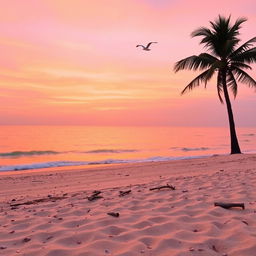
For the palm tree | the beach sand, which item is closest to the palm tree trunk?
the palm tree

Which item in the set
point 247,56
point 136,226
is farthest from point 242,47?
point 136,226

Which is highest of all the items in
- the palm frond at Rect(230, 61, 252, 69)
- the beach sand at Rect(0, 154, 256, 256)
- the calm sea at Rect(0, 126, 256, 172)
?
the palm frond at Rect(230, 61, 252, 69)

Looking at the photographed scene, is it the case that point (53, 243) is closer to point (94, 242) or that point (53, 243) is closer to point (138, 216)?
point (94, 242)

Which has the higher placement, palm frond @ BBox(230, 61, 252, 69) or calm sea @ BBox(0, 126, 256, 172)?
palm frond @ BBox(230, 61, 252, 69)

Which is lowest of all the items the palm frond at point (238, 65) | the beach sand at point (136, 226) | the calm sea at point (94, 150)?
the beach sand at point (136, 226)

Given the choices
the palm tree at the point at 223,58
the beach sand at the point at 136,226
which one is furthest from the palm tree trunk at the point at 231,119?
the beach sand at the point at 136,226

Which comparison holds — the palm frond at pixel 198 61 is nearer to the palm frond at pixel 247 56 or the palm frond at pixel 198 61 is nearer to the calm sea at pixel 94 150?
the palm frond at pixel 247 56

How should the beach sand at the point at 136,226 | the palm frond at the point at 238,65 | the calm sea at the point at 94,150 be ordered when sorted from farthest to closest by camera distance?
the calm sea at the point at 94,150 < the palm frond at the point at 238,65 < the beach sand at the point at 136,226

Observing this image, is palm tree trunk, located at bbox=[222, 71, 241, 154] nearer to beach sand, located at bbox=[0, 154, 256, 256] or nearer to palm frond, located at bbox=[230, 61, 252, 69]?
palm frond, located at bbox=[230, 61, 252, 69]

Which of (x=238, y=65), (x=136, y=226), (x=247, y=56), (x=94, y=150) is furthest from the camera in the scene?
(x=94, y=150)

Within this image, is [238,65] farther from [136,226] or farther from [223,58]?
[136,226]

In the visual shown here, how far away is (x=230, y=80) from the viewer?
795 inches

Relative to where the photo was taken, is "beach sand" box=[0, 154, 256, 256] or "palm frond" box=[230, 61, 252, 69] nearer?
"beach sand" box=[0, 154, 256, 256]

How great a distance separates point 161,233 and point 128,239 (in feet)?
1.49
